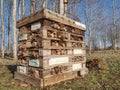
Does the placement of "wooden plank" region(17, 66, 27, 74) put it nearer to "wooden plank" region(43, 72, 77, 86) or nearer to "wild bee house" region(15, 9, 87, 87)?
"wild bee house" region(15, 9, 87, 87)

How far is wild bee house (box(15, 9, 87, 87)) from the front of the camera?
12.4ft

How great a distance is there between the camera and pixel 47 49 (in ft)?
12.6

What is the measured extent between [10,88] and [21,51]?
116 cm

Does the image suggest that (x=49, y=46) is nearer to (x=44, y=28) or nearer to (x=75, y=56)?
(x=44, y=28)

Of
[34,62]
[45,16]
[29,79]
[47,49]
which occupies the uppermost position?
[45,16]

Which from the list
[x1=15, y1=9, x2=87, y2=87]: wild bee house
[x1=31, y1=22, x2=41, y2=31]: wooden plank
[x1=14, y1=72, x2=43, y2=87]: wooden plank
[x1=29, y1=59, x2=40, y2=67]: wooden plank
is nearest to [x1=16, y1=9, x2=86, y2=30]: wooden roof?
[x1=15, y1=9, x2=87, y2=87]: wild bee house

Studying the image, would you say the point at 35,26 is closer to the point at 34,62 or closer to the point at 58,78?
the point at 34,62

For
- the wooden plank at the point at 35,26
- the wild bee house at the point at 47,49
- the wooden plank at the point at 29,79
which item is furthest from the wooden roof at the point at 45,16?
the wooden plank at the point at 29,79

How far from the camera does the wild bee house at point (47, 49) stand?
379 cm

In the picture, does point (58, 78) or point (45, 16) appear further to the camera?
point (58, 78)

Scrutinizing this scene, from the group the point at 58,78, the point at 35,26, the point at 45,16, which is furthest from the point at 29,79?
the point at 45,16

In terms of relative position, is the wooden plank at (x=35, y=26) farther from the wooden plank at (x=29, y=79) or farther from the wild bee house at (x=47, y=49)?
the wooden plank at (x=29, y=79)

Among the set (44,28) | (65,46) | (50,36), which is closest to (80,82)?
(65,46)

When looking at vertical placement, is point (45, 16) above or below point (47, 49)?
above
